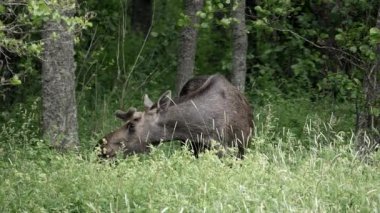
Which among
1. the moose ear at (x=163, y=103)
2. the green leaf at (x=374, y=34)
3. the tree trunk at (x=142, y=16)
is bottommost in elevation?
the tree trunk at (x=142, y=16)

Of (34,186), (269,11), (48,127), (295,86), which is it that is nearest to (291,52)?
(295,86)

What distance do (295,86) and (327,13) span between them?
1757 millimetres

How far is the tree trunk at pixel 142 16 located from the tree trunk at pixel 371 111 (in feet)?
37.8

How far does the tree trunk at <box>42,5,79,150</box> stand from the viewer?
36.7ft

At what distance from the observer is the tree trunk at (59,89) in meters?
11.2

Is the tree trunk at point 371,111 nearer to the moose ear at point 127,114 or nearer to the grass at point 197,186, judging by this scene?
Answer: the grass at point 197,186

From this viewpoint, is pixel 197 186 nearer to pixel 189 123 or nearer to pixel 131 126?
pixel 189 123

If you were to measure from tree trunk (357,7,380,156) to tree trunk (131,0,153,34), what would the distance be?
37.8 feet

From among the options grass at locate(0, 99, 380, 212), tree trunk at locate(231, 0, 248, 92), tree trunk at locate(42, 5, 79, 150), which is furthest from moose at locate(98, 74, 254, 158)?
tree trunk at locate(231, 0, 248, 92)

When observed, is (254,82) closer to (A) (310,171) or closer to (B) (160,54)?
(B) (160,54)

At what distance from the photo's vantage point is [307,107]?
14.7 meters

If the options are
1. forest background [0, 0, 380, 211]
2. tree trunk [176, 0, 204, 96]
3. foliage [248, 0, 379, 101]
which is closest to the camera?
forest background [0, 0, 380, 211]

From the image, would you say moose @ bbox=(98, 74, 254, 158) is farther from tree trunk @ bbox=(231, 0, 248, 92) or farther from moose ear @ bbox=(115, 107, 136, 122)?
tree trunk @ bbox=(231, 0, 248, 92)

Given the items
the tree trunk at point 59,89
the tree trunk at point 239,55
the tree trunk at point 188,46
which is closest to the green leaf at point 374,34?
the tree trunk at point 59,89
